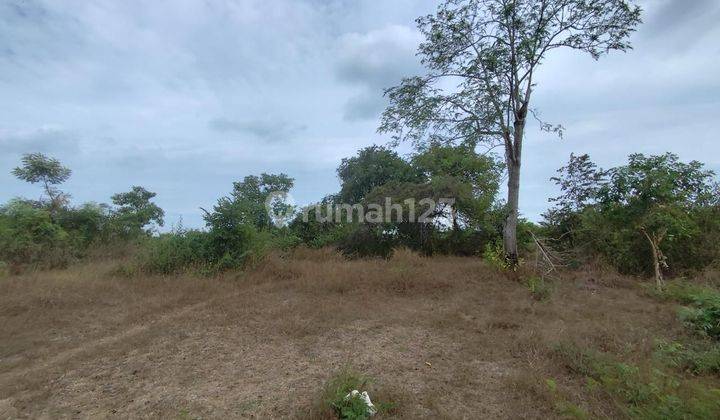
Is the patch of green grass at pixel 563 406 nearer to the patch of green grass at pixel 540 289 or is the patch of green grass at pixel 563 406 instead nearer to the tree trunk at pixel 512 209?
the patch of green grass at pixel 540 289

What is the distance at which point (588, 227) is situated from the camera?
28.8 feet

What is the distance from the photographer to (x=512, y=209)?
8.09 metres

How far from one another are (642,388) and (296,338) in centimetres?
341

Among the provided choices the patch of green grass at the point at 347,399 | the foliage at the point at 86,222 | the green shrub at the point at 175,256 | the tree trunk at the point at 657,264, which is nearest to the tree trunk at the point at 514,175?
the tree trunk at the point at 657,264

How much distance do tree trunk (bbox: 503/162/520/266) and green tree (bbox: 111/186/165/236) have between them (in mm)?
11938

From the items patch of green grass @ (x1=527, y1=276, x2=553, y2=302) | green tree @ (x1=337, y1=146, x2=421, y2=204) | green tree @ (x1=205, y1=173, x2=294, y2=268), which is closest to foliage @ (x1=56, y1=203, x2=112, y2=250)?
green tree @ (x1=205, y1=173, x2=294, y2=268)

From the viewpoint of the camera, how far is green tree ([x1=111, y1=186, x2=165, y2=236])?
517 inches

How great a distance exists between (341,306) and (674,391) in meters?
4.12

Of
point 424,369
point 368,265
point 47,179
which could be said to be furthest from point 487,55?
point 47,179

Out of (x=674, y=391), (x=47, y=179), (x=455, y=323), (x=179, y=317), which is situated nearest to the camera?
(x=674, y=391)

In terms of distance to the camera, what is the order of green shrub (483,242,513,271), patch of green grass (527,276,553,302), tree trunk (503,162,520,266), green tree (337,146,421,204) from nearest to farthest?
1. patch of green grass (527,276,553,302)
2. green shrub (483,242,513,271)
3. tree trunk (503,162,520,266)
4. green tree (337,146,421,204)

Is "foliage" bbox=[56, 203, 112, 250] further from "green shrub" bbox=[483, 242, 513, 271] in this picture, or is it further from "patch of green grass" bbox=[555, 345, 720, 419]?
"patch of green grass" bbox=[555, 345, 720, 419]

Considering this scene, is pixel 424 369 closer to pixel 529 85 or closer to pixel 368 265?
pixel 368 265

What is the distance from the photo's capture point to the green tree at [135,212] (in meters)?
13.1
